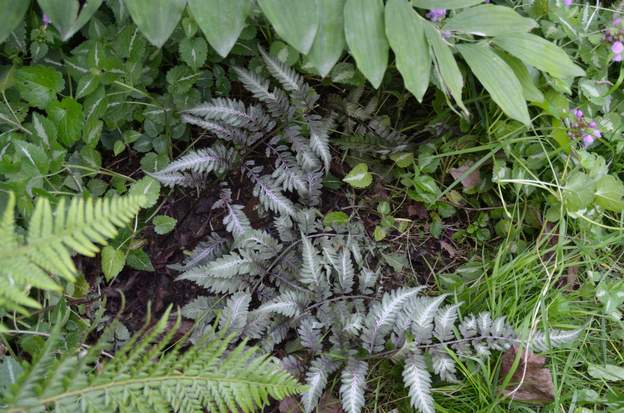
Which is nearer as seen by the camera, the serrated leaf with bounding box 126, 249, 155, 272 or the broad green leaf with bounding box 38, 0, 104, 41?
the broad green leaf with bounding box 38, 0, 104, 41

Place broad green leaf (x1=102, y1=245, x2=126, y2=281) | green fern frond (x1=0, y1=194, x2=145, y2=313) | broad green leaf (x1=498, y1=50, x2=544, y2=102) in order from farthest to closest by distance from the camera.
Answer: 1. broad green leaf (x1=102, y1=245, x2=126, y2=281)
2. broad green leaf (x1=498, y1=50, x2=544, y2=102)
3. green fern frond (x1=0, y1=194, x2=145, y2=313)

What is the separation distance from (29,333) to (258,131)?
33.4 inches

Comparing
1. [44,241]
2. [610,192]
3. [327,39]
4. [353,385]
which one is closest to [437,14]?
[327,39]

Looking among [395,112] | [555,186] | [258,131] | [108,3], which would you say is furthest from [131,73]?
[555,186]

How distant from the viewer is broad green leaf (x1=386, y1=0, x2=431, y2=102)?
124 centimetres

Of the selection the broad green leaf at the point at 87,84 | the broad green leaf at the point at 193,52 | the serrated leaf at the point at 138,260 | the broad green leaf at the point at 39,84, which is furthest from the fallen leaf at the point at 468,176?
the broad green leaf at the point at 39,84

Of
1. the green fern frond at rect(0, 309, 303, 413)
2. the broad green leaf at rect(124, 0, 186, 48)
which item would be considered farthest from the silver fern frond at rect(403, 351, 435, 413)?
the broad green leaf at rect(124, 0, 186, 48)

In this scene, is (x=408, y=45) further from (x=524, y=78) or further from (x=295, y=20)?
(x=524, y=78)

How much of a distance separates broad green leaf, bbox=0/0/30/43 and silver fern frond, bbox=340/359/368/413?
1.12 meters

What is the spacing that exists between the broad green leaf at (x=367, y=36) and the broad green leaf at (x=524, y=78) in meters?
0.43

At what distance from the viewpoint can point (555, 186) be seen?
1.71 metres

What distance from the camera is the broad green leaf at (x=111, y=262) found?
5.17 feet

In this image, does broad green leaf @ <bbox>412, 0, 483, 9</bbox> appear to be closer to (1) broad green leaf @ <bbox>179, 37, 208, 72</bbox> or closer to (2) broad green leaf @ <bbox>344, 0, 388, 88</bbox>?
(2) broad green leaf @ <bbox>344, 0, 388, 88</bbox>

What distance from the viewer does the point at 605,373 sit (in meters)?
1.66
